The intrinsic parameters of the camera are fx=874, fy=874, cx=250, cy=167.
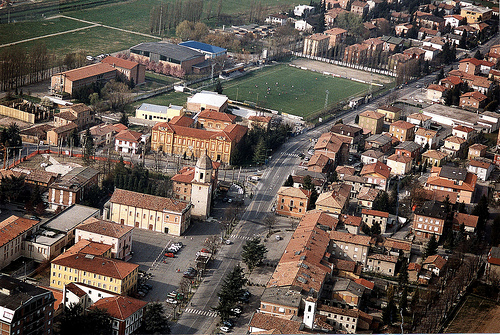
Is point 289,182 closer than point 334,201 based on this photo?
No

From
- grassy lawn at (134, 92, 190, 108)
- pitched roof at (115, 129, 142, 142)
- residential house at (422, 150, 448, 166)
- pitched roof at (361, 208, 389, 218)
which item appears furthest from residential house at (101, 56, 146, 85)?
pitched roof at (361, 208, 389, 218)

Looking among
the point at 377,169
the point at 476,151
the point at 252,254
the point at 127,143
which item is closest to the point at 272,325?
the point at 252,254

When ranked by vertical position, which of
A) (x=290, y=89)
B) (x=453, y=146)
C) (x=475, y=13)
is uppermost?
(x=475, y=13)

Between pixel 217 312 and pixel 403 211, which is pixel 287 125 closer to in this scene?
pixel 403 211

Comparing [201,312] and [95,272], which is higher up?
[95,272]

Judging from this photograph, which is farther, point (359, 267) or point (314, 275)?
point (359, 267)

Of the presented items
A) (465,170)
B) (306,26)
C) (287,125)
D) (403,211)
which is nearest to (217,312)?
(403,211)

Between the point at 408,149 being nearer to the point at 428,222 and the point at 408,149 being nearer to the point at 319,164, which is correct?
the point at 319,164
